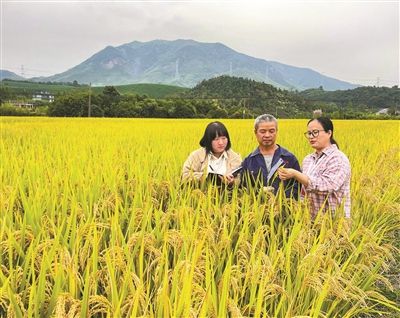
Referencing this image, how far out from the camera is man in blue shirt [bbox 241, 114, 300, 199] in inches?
119

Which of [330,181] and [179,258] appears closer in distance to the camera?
[179,258]

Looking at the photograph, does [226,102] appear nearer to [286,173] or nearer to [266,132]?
[266,132]

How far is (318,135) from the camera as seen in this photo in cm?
297

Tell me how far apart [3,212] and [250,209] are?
150cm

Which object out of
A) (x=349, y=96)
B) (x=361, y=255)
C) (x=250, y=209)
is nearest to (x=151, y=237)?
(x=250, y=209)

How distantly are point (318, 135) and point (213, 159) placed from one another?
34.7 inches

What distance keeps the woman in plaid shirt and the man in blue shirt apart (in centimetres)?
15

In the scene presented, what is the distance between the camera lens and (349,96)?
193 ft

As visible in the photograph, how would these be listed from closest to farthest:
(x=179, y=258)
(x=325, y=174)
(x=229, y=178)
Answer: (x=179, y=258) < (x=325, y=174) < (x=229, y=178)

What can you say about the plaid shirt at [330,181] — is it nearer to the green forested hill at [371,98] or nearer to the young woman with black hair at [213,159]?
the young woman with black hair at [213,159]

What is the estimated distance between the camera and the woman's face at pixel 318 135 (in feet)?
9.72

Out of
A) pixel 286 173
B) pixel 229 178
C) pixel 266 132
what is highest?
pixel 266 132

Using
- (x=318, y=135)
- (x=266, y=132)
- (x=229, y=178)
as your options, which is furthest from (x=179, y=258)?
(x=318, y=135)

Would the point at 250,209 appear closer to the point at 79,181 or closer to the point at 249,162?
the point at 249,162
